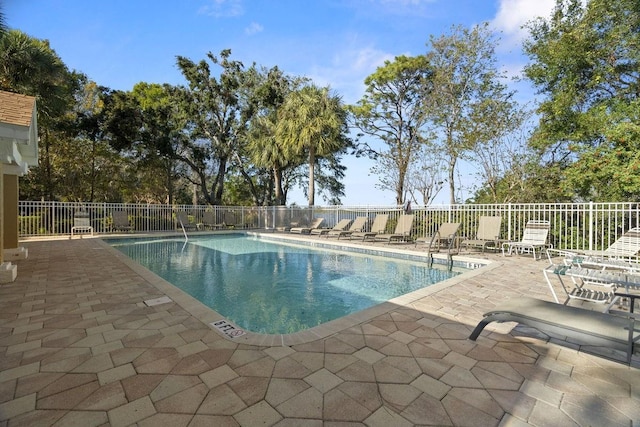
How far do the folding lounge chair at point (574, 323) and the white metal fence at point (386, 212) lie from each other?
240 inches

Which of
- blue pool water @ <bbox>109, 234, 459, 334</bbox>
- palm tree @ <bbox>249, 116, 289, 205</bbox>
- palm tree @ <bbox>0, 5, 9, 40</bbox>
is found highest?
palm tree @ <bbox>249, 116, 289, 205</bbox>

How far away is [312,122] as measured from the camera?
633 inches

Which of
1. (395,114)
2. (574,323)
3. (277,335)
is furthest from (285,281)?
(395,114)

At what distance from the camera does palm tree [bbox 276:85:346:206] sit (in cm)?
1603

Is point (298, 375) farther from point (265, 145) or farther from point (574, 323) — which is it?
point (265, 145)

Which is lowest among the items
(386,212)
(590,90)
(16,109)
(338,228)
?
(338,228)

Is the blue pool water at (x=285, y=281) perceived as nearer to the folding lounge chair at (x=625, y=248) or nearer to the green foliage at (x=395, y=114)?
the folding lounge chair at (x=625, y=248)

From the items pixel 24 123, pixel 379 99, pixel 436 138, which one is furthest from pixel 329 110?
pixel 24 123

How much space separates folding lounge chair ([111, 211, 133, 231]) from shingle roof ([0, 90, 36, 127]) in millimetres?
9905

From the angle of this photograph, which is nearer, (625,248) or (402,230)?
(625,248)

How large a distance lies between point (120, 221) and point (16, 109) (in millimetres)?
10761

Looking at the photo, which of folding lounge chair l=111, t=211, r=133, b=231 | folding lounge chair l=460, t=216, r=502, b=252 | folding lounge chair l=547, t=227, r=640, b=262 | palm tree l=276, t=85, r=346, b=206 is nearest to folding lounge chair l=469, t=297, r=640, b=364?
folding lounge chair l=547, t=227, r=640, b=262

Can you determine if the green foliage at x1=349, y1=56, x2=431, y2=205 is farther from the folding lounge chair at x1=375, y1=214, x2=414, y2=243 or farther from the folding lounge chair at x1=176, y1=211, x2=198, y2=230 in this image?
the folding lounge chair at x1=176, y1=211, x2=198, y2=230

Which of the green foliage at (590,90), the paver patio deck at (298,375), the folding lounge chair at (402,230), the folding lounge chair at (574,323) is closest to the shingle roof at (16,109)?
the paver patio deck at (298,375)
